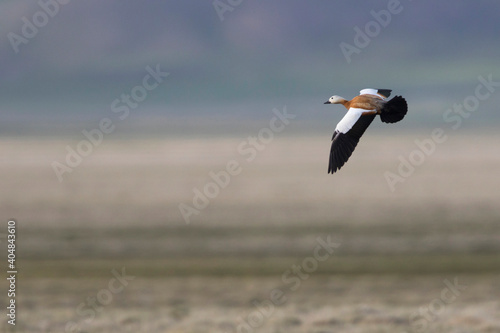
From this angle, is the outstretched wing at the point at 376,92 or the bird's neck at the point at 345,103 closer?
the bird's neck at the point at 345,103

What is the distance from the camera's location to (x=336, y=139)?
372 inches

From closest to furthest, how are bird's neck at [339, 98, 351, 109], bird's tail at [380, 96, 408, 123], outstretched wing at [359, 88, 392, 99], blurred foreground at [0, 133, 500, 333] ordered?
bird's tail at [380, 96, 408, 123]
bird's neck at [339, 98, 351, 109]
outstretched wing at [359, 88, 392, 99]
blurred foreground at [0, 133, 500, 333]

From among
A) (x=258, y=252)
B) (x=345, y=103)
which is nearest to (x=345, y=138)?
(x=345, y=103)

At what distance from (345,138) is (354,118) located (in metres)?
0.27

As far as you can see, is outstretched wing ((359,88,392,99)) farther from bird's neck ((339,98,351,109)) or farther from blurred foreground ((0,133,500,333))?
Answer: blurred foreground ((0,133,500,333))

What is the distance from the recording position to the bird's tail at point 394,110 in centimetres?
880

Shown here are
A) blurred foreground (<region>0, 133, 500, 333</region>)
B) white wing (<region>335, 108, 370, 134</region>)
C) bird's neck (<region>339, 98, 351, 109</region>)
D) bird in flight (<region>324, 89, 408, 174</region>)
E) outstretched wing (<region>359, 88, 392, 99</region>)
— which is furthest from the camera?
blurred foreground (<region>0, 133, 500, 333</region>)

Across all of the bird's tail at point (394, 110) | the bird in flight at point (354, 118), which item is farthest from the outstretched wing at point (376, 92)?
the bird's tail at point (394, 110)

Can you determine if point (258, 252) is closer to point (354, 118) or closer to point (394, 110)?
point (354, 118)

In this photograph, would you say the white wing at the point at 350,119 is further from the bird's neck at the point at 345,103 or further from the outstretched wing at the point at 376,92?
the outstretched wing at the point at 376,92

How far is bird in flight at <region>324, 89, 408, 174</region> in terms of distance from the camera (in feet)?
29.7

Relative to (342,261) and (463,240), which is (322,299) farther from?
(463,240)

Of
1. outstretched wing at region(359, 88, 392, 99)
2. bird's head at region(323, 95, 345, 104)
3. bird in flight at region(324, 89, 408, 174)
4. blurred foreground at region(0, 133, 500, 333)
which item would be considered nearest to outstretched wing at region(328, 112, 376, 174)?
bird in flight at region(324, 89, 408, 174)

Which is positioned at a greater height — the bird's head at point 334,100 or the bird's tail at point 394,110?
the bird's head at point 334,100
